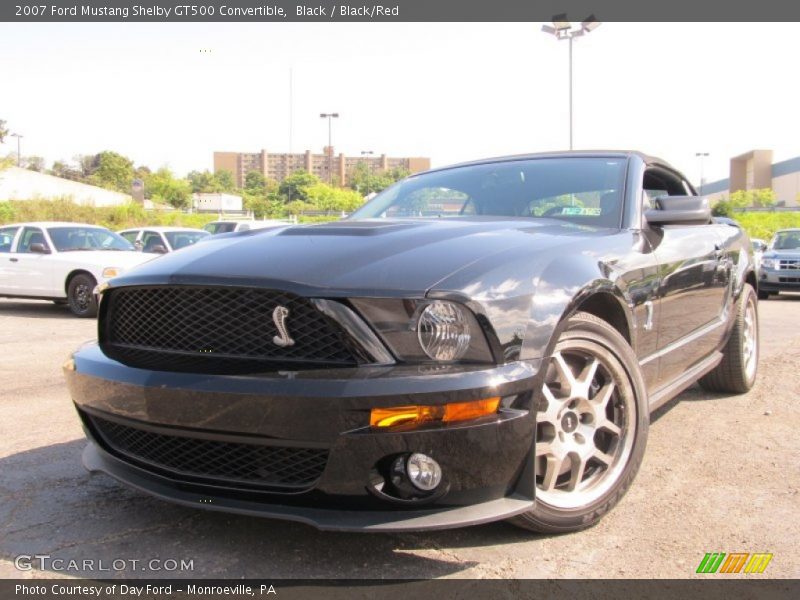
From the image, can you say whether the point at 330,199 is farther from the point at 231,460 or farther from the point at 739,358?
the point at 231,460

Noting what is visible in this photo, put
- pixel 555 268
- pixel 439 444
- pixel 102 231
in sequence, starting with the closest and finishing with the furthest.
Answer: pixel 439 444, pixel 555 268, pixel 102 231

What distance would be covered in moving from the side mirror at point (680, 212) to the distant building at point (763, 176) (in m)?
66.2

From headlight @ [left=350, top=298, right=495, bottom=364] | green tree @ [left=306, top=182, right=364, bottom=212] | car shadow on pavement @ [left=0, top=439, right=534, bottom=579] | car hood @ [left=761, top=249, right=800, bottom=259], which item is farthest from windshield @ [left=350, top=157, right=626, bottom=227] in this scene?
green tree @ [left=306, top=182, right=364, bottom=212]

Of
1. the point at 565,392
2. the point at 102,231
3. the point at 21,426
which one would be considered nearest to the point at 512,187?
the point at 565,392

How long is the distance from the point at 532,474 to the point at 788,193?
254 feet

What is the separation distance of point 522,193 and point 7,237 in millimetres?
10760

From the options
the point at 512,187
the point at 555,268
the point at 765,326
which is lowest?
the point at 765,326

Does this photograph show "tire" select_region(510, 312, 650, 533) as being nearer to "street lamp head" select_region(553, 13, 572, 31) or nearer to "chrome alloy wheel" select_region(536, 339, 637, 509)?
"chrome alloy wheel" select_region(536, 339, 637, 509)

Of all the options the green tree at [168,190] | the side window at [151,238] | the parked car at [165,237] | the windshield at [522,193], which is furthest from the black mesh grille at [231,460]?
the green tree at [168,190]

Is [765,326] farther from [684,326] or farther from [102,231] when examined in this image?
[102,231]

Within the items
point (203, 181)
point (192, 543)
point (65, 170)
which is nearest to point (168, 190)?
point (65, 170)

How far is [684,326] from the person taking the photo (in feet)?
11.8

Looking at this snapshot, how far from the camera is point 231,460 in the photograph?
2221 millimetres

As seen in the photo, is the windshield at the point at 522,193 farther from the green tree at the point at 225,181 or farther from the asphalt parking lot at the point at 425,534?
the green tree at the point at 225,181
